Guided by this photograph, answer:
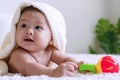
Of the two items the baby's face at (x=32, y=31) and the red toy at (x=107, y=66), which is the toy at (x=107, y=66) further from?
the baby's face at (x=32, y=31)

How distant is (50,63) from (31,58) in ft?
0.39

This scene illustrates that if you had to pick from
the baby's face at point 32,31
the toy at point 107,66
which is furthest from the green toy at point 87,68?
the baby's face at point 32,31

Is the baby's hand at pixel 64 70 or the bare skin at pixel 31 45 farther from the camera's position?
the bare skin at pixel 31 45

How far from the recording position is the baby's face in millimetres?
853

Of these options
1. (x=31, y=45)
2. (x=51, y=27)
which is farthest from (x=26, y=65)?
(x=51, y=27)

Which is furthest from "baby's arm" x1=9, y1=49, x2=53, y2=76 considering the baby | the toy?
the toy

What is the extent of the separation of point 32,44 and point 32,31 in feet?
0.13

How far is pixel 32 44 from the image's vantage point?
2.81ft

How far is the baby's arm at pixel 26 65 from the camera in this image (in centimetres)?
77

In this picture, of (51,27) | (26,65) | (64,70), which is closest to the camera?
(64,70)

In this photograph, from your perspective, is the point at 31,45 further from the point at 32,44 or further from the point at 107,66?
the point at 107,66

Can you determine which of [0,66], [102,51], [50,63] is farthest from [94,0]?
[0,66]

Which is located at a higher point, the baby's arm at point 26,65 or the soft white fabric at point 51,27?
the soft white fabric at point 51,27

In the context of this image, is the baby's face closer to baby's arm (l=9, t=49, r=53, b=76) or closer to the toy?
baby's arm (l=9, t=49, r=53, b=76)
